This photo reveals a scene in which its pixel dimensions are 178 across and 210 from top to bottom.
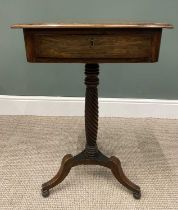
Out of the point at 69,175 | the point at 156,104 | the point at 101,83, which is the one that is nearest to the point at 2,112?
the point at 101,83

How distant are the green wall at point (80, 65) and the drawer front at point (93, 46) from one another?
859 mm

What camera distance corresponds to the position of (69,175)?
1.42 meters

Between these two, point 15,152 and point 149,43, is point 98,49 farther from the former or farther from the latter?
point 15,152

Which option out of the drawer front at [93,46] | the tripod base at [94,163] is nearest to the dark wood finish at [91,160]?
the tripod base at [94,163]

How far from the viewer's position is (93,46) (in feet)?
3.25

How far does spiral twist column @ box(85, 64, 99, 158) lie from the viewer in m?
1.17

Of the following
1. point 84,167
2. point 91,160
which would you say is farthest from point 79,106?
point 91,160

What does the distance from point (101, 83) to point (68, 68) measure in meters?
0.25

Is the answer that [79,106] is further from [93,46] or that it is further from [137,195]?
[93,46]

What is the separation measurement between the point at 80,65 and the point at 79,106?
302mm

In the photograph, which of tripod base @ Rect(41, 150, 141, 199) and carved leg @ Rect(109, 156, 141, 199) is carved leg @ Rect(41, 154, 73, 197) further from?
carved leg @ Rect(109, 156, 141, 199)

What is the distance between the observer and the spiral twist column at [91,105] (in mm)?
1166

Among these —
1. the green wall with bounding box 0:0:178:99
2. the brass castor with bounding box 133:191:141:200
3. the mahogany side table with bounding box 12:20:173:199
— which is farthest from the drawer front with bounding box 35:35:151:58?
the green wall with bounding box 0:0:178:99

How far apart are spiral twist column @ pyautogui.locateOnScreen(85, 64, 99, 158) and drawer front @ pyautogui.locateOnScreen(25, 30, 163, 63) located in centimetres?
15
